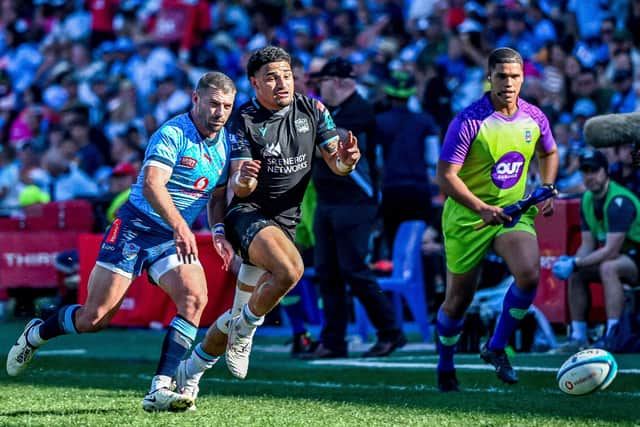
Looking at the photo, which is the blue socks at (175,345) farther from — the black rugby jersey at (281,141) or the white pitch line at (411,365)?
the white pitch line at (411,365)

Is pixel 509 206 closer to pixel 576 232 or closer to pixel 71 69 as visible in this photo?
pixel 576 232

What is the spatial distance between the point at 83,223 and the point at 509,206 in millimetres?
9681

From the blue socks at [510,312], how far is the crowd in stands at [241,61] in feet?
12.5

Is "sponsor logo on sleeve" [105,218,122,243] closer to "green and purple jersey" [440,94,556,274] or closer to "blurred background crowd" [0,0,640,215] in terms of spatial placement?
"green and purple jersey" [440,94,556,274]

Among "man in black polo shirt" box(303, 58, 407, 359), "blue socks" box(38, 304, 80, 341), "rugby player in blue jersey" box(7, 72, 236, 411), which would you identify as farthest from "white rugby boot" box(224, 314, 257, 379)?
"man in black polo shirt" box(303, 58, 407, 359)

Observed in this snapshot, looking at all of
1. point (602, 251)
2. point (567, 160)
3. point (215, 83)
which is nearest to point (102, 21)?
point (567, 160)

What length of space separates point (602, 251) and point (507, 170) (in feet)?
10.2

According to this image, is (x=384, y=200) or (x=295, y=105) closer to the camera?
(x=295, y=105)

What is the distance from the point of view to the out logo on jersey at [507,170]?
884cm

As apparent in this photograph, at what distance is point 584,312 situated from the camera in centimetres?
1194

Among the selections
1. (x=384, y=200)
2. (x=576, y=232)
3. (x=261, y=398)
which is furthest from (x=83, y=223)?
(x=261, y=398)

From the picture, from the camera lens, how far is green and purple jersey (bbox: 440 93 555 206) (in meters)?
8.76

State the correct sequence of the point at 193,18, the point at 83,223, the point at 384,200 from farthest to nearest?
1. the point at 193,18
2. the point at 83,223
3. the point at 384,200

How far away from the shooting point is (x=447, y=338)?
29.8 ft
